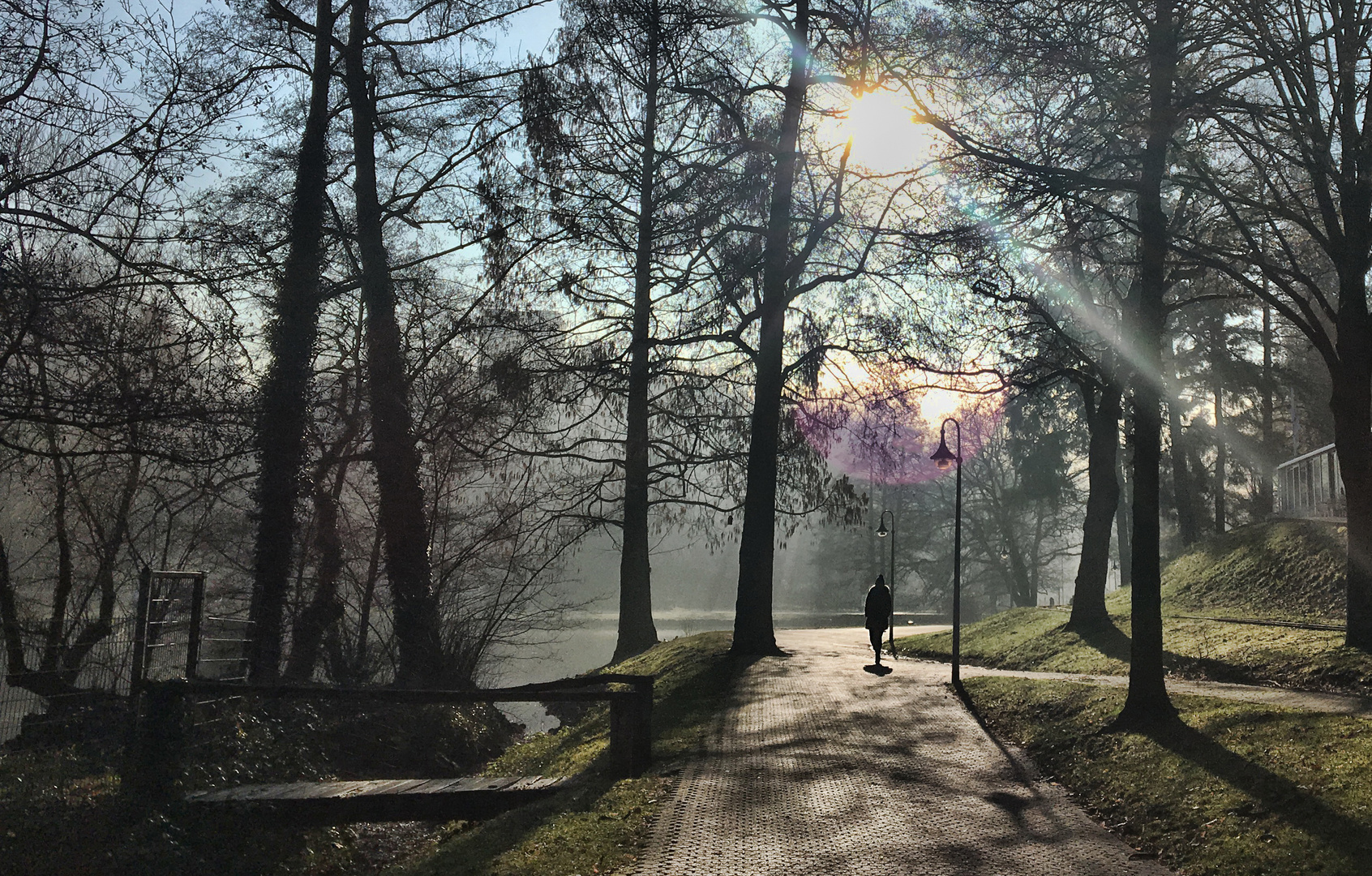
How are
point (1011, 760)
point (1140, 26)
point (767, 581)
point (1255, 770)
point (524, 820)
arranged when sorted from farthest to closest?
point (767, 581) → point (1140, 26) → point (1011, 760) → point (1255, 770) → point (524, 820)

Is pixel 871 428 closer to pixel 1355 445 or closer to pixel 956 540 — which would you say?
pixel 956 540

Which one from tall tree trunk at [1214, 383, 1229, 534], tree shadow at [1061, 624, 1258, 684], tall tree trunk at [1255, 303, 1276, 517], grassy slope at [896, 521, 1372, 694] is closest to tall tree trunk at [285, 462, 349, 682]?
tree shadow at [1061, 624, 1258, 684]

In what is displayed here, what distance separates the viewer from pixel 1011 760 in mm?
11234

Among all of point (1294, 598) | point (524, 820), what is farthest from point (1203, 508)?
point (524, 820)

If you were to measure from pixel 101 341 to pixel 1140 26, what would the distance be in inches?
489

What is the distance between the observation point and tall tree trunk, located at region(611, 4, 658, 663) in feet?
71.8

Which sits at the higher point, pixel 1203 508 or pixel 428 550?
pixel 1203 508

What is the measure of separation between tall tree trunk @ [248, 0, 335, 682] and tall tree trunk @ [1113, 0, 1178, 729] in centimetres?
1164

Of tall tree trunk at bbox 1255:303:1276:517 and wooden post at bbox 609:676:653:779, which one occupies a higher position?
tall tree trunk at bbox 1255:303:1276:517

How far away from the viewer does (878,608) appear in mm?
19547

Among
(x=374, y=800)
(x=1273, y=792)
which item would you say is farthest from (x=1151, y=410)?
(x=374, y=800)

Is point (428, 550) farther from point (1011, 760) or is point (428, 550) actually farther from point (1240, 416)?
point (1240, 416)

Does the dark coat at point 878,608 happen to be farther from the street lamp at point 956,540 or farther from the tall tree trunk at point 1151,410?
the tall tree trunk at point 1151,410

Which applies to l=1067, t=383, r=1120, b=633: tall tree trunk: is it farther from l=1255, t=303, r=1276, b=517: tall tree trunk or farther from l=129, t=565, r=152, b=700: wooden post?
l=129, t=565, r=152, b=700: wooden post
